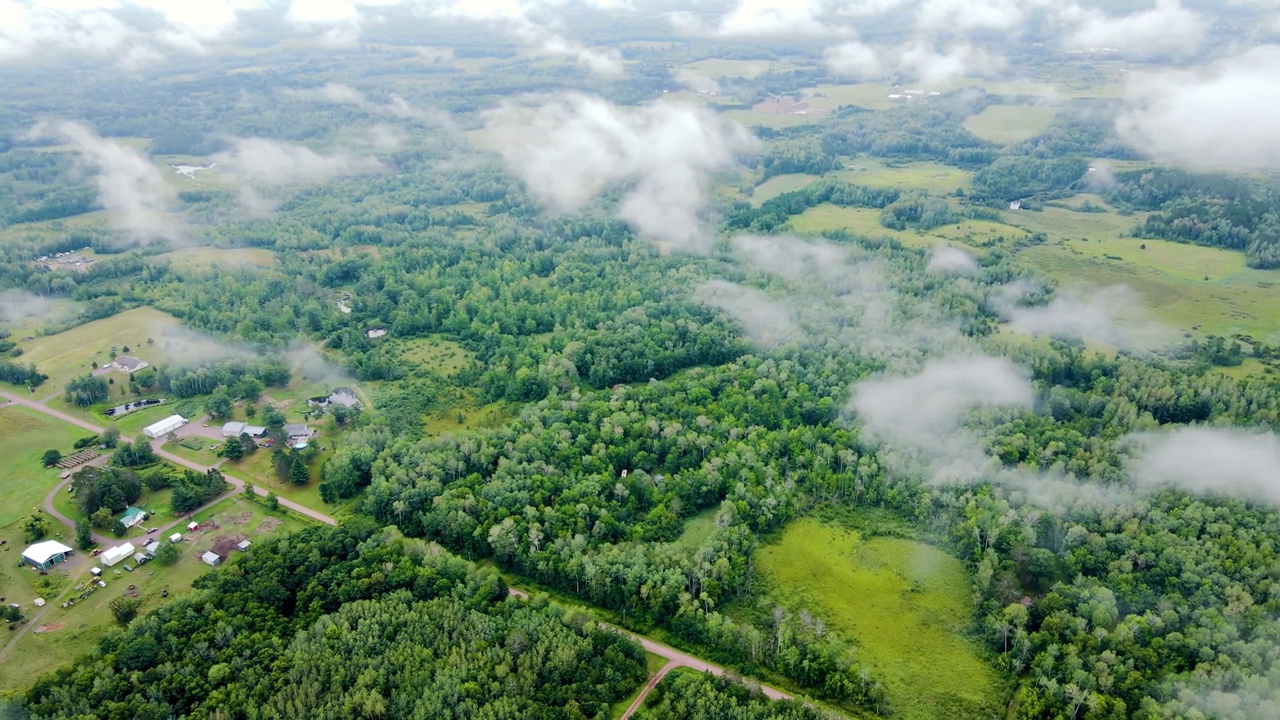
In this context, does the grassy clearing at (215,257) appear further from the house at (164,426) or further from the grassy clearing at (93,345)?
the house at (164,426)

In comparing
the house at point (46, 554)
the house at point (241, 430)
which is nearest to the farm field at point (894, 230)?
the house at point (241, 430)

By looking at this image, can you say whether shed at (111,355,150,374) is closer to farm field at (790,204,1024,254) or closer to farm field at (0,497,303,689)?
farm field at (0,497,303,689)

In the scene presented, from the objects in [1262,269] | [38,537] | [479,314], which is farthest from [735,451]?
[1262,269]

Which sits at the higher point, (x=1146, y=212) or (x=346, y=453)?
(x=1146, y=212)

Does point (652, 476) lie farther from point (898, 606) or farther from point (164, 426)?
point (164, 426)

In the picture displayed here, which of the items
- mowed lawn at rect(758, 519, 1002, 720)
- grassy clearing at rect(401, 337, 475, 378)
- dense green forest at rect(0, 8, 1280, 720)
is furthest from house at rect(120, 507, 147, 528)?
mowed lawn at rect(758, 519, 1002, 720)

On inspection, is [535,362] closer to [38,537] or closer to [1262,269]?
[38,537]
